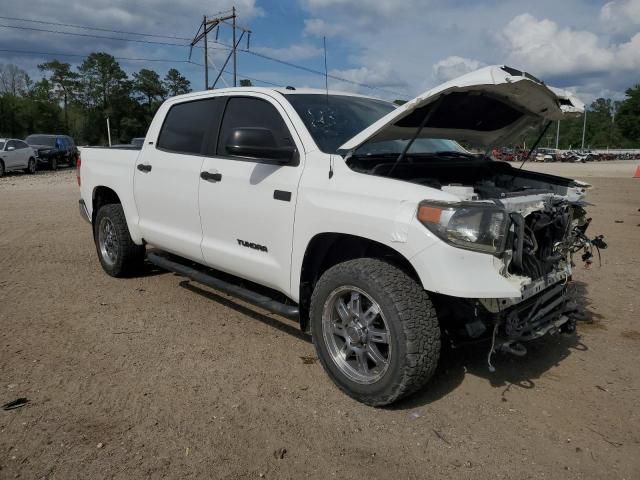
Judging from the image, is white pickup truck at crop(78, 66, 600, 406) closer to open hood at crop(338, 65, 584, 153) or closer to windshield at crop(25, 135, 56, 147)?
open hood at crop(338, 65, 584, 153)

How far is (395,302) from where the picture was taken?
3.18 m

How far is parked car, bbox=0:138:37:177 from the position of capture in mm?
22562

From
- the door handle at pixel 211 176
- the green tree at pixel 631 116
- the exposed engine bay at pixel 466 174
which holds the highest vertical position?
the green tree at pixel 631 116

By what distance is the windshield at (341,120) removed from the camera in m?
3.97

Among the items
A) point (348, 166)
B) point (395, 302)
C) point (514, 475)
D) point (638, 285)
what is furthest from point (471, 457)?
point (638, 285)

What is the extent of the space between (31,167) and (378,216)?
84.3 ft

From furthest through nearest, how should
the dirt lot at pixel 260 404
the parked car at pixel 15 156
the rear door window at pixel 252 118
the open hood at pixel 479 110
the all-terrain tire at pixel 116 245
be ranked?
1. the parked car at pixel 15 156
2. the all-terrain tire at pixel 116 245
3. the rear door window at pixel 252 118
4. the open hood at pixel 479 110
5. the dirt lot at pixel 260 404

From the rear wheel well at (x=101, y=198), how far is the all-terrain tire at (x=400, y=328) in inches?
153

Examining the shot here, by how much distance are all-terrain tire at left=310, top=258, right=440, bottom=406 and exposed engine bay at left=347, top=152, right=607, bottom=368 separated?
31 cm

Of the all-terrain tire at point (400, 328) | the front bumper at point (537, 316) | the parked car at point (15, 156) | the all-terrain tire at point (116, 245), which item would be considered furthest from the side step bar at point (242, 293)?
the parked car at point (15, 156)

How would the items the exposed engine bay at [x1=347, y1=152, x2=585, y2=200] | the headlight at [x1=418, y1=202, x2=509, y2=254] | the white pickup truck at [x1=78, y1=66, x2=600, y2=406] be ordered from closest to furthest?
the headlight at [x1=418, y1=202, x2=509, y2=254] → the white pickup truck at [x1=78, y1=66, x2=600, y2=406] → the exposed engine bay at [x1=347, y1=152, x2=585, y2=200]

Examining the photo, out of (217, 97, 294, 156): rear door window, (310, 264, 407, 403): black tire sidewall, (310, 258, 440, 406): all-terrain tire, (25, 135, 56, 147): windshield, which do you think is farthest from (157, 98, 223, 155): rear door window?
(25, 135, 56, 147): windshield

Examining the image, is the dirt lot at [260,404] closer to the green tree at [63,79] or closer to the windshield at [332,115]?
the windshield at [332,115]

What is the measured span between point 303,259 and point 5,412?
204cm
